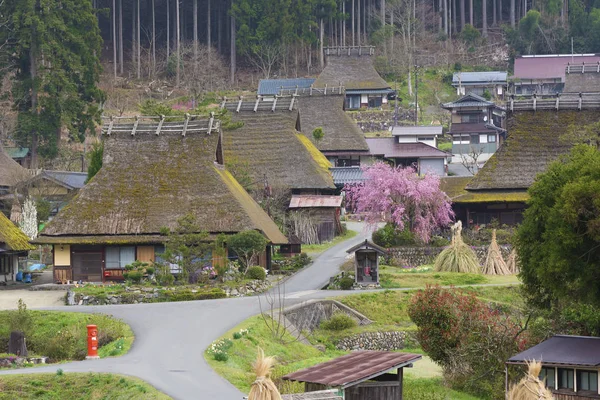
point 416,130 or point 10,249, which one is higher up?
point 416,130

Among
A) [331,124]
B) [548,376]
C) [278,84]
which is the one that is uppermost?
[278,84]

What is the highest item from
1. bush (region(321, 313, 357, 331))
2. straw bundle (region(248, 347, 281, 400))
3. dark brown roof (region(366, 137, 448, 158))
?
dark brown roof (region(366, 137, 448, 158))

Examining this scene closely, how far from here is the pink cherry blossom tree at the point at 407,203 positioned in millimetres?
51656

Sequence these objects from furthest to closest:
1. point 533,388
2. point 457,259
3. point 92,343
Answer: point 457,259 → point 92,343 → point 533,388

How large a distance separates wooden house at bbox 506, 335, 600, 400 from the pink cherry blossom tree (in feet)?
81.9

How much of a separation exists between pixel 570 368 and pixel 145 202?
80.2ft

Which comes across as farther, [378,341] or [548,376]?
[378,341]

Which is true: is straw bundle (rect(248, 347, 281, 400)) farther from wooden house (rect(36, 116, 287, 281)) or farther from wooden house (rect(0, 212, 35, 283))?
wooden house (rect(0, 212, 35, 283))

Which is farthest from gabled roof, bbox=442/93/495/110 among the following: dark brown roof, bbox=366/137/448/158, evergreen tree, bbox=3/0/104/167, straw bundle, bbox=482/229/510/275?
straw bundle, bbox=482/229/510/275

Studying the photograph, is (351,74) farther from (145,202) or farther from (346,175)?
(145,202)

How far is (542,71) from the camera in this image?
3735 inches

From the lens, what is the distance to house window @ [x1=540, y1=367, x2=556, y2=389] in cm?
2553

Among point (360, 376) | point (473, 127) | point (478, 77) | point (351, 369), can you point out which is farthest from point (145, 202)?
point (478, 77)

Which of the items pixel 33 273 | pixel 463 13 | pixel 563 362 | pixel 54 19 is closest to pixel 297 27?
pixel 463 13
